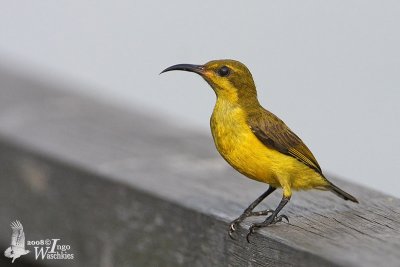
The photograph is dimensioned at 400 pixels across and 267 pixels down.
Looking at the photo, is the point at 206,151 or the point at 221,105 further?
the point at 206,151

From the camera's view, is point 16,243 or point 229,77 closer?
point 16,243

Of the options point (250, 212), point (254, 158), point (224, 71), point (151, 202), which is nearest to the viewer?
point (250, 212)

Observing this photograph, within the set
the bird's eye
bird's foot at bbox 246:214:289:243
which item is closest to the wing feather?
the bird's eye

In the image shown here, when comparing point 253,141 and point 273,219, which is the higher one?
point 253,141

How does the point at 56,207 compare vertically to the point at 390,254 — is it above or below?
above

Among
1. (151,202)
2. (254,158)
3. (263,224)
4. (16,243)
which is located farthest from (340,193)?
(16,243)

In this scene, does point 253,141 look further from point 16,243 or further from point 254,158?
point 16,243

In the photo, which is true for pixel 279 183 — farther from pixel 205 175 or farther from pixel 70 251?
pixel 70 251

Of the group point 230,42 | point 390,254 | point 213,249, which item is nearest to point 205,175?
point 213,249
